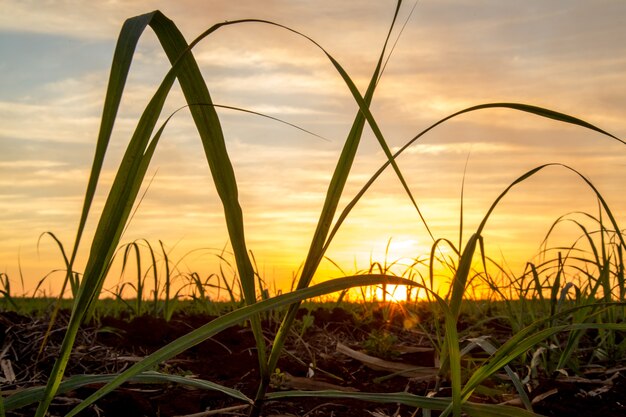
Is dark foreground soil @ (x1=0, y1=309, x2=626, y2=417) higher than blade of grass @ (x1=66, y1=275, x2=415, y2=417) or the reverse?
the reverse

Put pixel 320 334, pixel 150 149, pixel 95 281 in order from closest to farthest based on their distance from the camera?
pixel 95 281 < pixel 150 149 < pixel 320 334

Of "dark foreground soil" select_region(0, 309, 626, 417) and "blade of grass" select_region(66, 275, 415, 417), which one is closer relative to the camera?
"blade of grass" select_region(66, 275, 415, 417)

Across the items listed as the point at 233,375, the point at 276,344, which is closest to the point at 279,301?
the point at 276,344

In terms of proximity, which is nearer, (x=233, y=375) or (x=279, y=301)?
(x=279, y=301)

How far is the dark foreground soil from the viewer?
6.15ft

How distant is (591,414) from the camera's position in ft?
5.98

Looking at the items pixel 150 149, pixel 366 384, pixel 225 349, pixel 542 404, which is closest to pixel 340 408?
pixel 366 384

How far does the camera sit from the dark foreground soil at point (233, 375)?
1.88 m

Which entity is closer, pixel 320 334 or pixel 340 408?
pixel 340 408

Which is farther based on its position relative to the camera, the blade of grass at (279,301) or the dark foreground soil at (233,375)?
the dark foreground soil at (233,375)

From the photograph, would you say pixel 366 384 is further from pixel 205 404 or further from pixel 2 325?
pixel 2 325

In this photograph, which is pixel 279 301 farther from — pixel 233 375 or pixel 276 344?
pixel 233 375

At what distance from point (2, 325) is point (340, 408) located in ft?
4.76

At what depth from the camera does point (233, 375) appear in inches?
90.4
